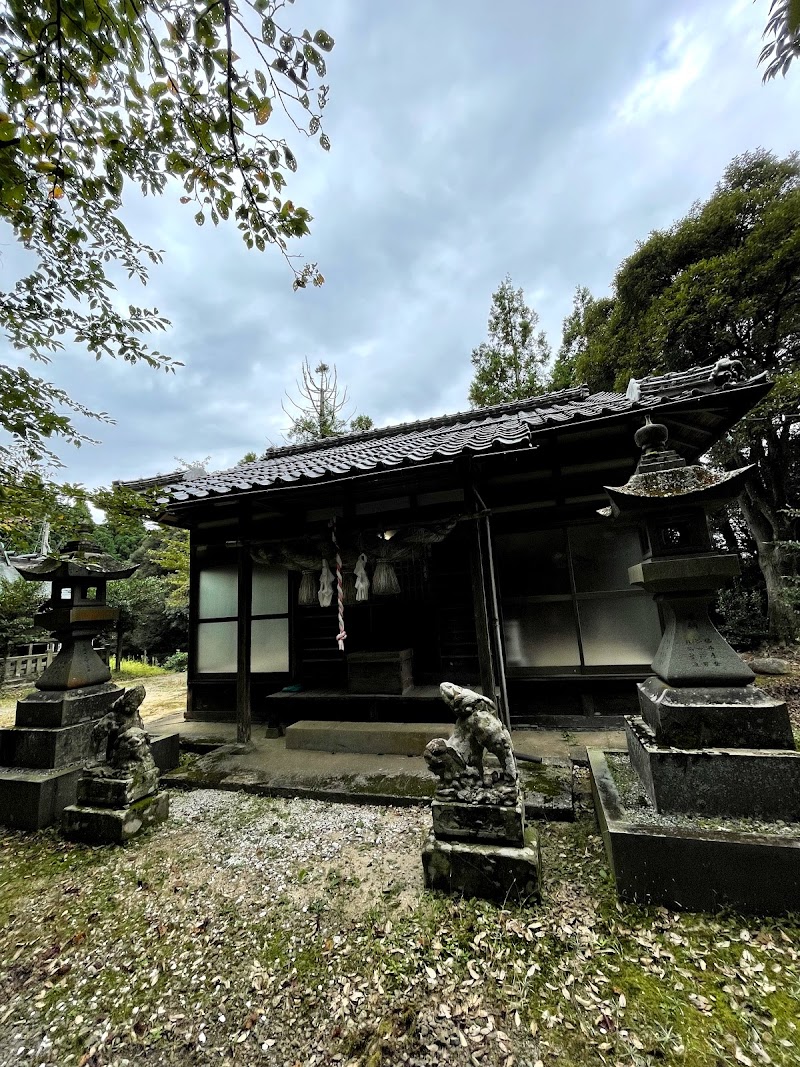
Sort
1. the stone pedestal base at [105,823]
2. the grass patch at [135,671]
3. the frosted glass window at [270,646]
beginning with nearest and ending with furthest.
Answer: the stone pedestal base at [105,823]
the frosted glass window at [270,646]
the grass patch at [135,671]

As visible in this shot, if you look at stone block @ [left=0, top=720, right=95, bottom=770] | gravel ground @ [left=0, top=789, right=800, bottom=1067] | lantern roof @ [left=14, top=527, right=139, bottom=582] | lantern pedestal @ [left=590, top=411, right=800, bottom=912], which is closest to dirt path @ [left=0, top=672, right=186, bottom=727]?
stone block @ [left=0, top=720, right=95, bottom=770]

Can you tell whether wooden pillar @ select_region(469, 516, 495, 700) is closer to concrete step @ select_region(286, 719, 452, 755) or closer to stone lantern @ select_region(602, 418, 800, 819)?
concrete step @ select_region(286, 719, 452, 755)

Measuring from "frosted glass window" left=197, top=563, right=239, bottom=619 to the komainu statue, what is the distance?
5.95 meters

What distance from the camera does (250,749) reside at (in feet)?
18.9

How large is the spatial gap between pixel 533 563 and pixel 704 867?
4220 mm

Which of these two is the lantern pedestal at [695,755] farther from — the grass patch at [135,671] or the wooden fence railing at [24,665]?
the wooden fence railing at [24,665]

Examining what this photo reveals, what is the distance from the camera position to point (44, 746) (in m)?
4.26

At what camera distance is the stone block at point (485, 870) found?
2670mm

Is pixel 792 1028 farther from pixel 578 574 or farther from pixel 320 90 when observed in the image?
pixel 320 90

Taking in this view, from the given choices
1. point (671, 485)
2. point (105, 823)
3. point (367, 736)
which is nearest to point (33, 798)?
point (105, 823)

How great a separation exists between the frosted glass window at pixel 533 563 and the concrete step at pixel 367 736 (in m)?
2.38

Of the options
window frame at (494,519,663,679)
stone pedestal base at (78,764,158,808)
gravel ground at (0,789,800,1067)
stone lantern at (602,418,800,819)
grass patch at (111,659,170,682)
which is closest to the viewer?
gravel ground at (0,789,800,1067)

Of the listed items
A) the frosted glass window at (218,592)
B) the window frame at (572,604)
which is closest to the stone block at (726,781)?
the window frame at (572,604)

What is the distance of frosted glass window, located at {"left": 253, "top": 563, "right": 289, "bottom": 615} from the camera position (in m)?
7.53
